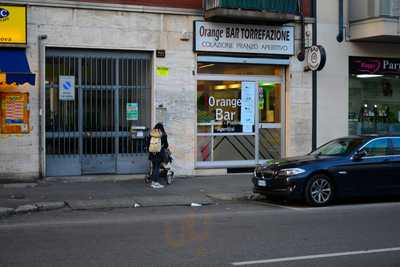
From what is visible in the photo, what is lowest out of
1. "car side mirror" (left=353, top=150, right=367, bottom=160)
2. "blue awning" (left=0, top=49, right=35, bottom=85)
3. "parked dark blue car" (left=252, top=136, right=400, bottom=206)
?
"parked dark blue car" (left=252, top=136, right=400, bottom=206)

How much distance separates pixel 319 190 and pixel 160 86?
581cm

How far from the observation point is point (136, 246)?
8.38 m

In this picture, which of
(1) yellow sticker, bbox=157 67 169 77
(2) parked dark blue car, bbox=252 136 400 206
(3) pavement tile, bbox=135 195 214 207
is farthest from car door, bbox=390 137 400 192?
(1) yellow sticker, bbox=157 67 169 77

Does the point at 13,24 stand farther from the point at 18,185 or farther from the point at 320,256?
the point at 320,256

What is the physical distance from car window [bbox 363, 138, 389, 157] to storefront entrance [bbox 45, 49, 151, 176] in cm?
615

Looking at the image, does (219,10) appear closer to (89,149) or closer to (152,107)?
(152,107)

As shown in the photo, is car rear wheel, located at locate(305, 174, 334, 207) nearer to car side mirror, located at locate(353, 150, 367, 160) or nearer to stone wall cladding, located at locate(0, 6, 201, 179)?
car side mirror, located at locate(353, 150, 367, 160)

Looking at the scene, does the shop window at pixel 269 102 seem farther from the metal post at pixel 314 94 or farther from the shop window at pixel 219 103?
the metal post at pixel 314 94

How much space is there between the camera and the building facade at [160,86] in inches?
612

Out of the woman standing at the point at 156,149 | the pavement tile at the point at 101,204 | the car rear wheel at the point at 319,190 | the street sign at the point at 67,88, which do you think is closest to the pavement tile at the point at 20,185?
the street sign at the point at 67,88

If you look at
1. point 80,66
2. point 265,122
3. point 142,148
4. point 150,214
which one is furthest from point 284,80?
point 150,214

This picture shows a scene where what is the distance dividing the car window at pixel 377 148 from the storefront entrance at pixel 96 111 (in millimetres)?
6148

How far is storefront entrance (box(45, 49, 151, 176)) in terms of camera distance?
1586 centimetres

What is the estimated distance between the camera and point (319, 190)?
12648 mm
